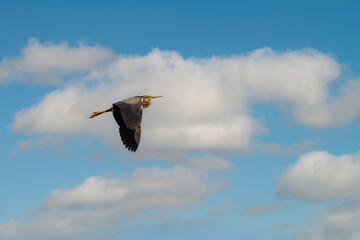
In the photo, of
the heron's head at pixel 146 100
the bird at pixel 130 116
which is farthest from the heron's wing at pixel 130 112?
the heron's head at pixel 146 100

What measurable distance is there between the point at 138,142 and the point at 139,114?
9.40 ft

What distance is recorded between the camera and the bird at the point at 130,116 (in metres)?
36.3

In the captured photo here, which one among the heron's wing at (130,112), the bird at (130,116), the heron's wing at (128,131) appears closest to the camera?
the heron's wing at (130,112)

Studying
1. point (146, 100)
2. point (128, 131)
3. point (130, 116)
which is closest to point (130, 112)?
point (130, 116)

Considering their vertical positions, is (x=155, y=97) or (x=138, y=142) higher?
(x=155, y=97)

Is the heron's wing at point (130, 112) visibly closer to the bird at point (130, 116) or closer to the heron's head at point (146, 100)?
the bird at point (130, 116)

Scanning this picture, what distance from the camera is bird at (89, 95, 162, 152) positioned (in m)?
36.3

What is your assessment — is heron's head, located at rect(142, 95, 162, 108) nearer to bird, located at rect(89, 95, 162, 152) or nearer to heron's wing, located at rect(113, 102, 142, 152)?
bird, located at rect(89, 95, 162, 152)

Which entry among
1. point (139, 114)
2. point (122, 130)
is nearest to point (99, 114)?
point (122, 130)

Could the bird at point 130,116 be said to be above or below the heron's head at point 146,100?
below

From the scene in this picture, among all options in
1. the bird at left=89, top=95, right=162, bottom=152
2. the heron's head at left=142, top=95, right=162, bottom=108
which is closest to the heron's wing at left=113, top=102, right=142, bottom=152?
the bird at left=89, top=95, right=162, bottom=152

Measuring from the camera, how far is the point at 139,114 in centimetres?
3700

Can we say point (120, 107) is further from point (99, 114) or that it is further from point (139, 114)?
point (99, 114)

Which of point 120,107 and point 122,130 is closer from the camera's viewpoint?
point 120,107
